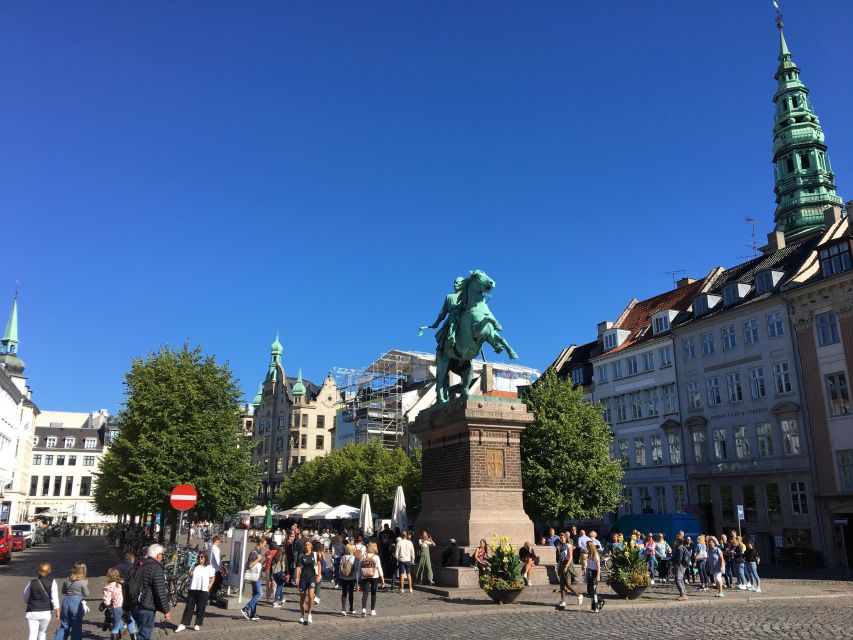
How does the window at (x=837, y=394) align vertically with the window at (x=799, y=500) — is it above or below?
above

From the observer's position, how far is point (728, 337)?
4344 cm

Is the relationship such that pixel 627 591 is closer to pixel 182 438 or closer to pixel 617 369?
pixel 182 438

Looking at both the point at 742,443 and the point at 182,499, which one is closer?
the point at 182,499

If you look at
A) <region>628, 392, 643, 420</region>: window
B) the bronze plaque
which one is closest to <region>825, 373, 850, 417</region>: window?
<region>628, 392, 643, 420</region>: window

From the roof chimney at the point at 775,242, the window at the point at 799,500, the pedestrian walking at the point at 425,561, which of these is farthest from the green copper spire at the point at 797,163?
the pedestrian walking at the point at 425,561

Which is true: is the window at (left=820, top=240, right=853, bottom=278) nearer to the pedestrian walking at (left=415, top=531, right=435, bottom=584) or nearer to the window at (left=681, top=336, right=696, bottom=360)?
the window at (left=681, top=336, right=696, bottom=360)

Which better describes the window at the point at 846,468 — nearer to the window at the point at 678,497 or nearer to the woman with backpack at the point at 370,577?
the window at the point at 678,497

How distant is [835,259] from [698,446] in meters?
14.1

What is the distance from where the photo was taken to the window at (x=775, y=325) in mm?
39875

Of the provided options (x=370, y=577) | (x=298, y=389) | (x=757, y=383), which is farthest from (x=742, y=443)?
(x=298, y=389)

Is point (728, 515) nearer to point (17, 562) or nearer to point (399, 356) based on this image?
point (17, 562)

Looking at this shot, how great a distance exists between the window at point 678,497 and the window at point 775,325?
37.1 feet

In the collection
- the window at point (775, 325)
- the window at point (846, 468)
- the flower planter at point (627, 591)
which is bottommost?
the flower planter at point (627, 591)

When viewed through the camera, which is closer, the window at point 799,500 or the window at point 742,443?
the window at point 799,500
